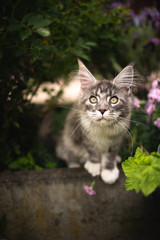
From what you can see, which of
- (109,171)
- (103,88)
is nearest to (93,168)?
(109,171)

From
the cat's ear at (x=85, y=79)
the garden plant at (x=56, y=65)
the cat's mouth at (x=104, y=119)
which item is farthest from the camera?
the cat's ear at (x=85, y=79)

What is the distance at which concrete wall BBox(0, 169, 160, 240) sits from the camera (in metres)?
1.10

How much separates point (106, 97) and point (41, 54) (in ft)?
1.38

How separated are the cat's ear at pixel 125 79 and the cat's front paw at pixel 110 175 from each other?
490mm

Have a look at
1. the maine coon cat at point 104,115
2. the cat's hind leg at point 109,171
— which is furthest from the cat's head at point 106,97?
the cat's hind leg at point 109,171

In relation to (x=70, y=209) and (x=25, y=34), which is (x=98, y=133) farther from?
(x=25, y=34)

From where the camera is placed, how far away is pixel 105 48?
161cm

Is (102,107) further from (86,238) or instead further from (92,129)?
(86,238)

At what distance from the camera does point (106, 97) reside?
1.08 metres

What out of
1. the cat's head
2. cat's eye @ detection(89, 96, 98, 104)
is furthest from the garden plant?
cat's eye @ detection(89, 96, 98, 104)

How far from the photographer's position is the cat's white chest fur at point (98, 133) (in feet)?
3.78

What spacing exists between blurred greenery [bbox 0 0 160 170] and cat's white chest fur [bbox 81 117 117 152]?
28cm

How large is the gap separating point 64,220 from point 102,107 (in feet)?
2.25

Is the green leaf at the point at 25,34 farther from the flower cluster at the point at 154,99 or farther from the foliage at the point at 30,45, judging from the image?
the flower cluster at the point at 154,99
